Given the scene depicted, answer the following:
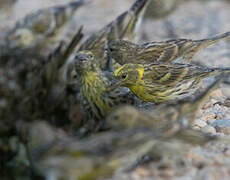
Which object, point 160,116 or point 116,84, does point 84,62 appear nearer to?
point 116,84

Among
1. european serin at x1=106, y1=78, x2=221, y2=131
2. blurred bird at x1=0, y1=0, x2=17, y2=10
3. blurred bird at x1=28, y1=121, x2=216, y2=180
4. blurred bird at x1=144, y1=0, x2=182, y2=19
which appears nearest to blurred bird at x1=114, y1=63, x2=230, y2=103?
european serin at x1=106, y1=78, x2=221, y2=131

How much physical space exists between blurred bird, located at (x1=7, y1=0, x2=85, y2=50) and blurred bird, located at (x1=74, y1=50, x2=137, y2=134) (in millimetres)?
1041

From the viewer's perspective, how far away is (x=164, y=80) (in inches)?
195

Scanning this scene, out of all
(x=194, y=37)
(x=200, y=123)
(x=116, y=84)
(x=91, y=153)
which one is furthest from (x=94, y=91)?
(x=194, y=37)

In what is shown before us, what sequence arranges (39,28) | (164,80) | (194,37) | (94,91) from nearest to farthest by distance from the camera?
(94,91), (164,80), (39,28), (194,37)

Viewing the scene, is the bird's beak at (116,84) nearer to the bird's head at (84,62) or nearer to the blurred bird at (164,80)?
the blurred bird at (164,80)

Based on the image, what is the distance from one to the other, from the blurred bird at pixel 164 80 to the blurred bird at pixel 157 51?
613 mm

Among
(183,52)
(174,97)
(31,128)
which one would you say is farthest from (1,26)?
(31,128)

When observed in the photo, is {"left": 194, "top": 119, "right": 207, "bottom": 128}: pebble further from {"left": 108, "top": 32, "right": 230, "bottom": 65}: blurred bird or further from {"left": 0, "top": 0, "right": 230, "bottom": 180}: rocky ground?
{"left": 108, "top": 32, "right": 230, "bottom": 65}: blurred bird

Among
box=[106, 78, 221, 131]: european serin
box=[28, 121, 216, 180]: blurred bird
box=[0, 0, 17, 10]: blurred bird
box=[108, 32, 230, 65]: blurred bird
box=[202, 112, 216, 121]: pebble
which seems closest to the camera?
box=[28, 121, 216, 180]: blurred bird

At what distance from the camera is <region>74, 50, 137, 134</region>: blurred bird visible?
4.59 metres

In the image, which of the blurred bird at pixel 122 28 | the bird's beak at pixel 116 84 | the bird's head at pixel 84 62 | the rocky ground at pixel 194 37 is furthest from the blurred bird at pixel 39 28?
the bird's beak at pixel 116 84

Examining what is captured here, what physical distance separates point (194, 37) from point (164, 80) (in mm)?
3071

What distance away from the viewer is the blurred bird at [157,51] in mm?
5699
